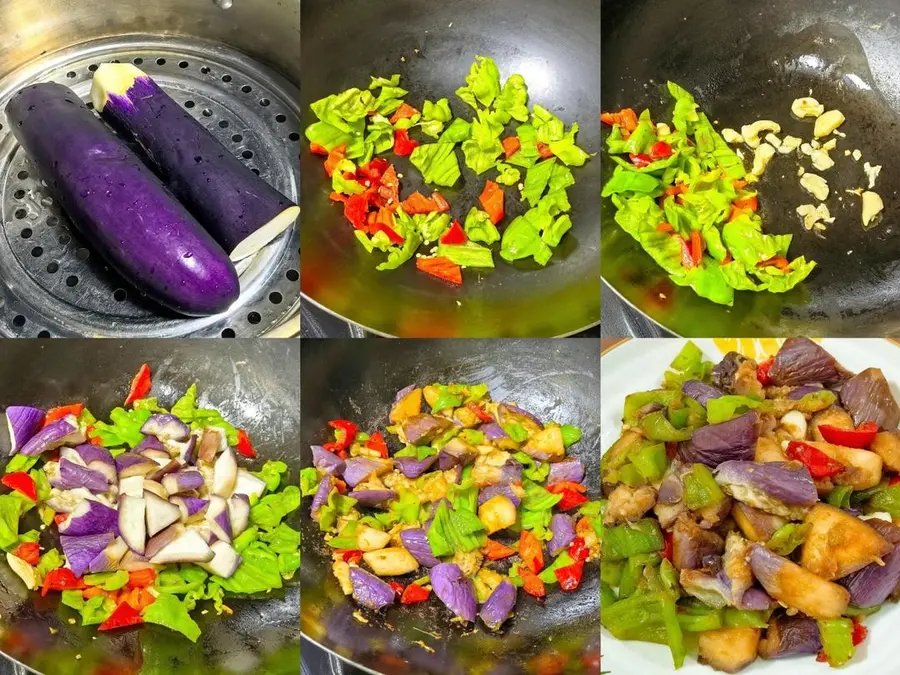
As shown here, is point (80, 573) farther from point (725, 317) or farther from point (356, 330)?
point (725, 317)

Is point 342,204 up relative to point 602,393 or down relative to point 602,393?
up

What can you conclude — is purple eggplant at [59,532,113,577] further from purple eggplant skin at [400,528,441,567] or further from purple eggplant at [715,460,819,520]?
purple eggplant at [715,460,819,520]

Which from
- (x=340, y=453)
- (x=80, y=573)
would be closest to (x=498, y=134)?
→ (x=340, y=453)

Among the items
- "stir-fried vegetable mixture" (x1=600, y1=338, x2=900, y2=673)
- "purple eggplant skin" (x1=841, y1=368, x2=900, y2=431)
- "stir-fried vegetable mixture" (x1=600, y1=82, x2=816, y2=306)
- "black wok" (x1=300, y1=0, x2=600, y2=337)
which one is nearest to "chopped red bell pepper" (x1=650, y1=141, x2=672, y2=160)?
"stir-fried vegetable mixture" (x1=600, y1=82, x2=816, y2=306)

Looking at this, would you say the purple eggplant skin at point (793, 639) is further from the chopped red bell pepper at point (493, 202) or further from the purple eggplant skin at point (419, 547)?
the chopped red bell pepper at point (493, 202)

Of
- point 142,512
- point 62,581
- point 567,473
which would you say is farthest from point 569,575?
point 62,581

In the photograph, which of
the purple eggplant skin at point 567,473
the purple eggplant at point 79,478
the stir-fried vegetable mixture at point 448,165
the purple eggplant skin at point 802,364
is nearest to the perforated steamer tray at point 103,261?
the stir-fried vegetable mixture at point 448,165

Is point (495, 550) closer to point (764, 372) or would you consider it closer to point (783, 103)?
point (764, 372)
